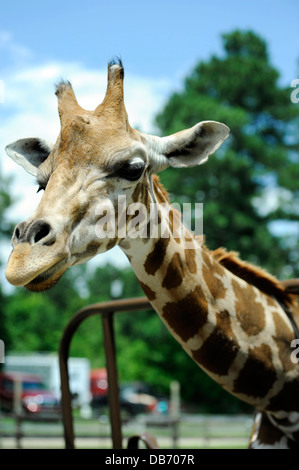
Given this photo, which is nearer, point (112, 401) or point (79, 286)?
point (112, 401)

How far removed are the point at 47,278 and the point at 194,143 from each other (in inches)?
45.2

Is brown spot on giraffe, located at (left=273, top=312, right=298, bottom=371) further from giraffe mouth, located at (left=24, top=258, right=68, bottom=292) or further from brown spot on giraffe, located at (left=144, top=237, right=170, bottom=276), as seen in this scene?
giraffe mouth, located at (left=24, top=258, right=68, bottom=292)

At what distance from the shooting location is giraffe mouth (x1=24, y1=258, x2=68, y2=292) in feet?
8.17

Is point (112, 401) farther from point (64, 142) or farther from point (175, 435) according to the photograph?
point (175, 435)

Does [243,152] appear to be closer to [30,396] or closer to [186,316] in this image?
[30,396]

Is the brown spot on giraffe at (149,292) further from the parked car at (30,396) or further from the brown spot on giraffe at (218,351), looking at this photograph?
the parked car at (30,396)

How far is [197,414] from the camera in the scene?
99.2 feet

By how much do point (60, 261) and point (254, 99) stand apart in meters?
33.1

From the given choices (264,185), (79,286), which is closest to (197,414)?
(264,185)

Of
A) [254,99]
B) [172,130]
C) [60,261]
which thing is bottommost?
[60,261]

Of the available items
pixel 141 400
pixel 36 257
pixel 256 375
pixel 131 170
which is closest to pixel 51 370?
pixel 141 400

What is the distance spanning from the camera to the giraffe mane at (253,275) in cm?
360

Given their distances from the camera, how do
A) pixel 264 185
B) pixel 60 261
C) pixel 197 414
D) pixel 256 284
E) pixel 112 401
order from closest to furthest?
1. pixel 60 261
2. pixel 256 284
3. pixel 112 401
4. pixel 197 414
5. pixel 264 185

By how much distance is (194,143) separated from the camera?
3.20m
